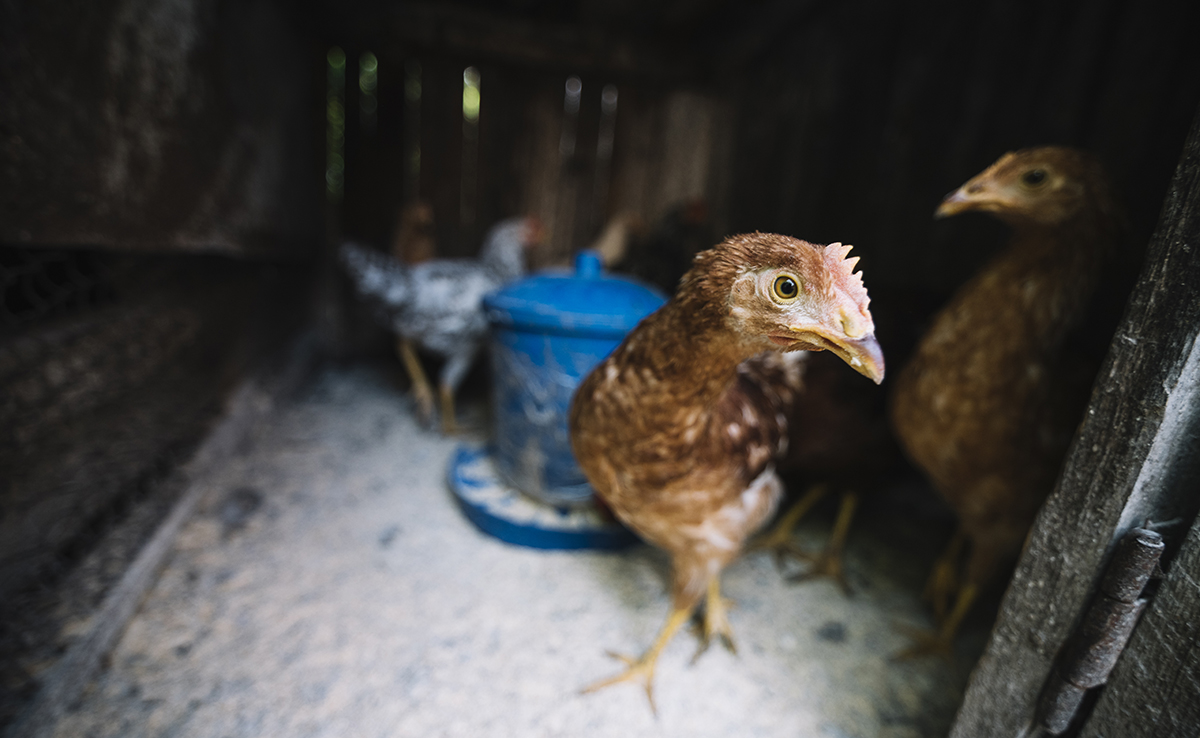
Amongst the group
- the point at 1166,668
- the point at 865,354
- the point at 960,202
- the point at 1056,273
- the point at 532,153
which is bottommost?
the point at 1166,668

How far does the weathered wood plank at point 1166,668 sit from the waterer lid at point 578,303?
1308 millimetres

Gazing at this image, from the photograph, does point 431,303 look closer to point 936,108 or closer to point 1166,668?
point 936,108

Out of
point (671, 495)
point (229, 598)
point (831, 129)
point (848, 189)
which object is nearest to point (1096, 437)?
point (671, 495)

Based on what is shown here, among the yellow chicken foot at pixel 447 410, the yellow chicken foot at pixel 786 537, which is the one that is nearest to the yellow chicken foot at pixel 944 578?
the yellow chicken foot at pixel 786 537

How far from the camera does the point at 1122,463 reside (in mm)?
811

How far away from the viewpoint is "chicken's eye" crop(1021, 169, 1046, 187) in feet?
3.78

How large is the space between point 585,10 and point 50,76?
3.06 m

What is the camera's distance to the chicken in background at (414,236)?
3416 millimetres

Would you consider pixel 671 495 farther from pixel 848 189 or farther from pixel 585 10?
pixel 585 10

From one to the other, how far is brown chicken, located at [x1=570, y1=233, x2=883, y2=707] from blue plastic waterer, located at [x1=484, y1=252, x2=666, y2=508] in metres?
0.43

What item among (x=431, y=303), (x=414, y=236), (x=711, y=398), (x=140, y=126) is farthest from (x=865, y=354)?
(x=414, y=236)

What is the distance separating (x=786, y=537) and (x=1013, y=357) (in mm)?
1098

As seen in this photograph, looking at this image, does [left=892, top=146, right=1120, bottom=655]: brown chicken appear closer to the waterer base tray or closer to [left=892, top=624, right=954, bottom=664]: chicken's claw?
[left=892, top=624, right=954, bottom=664]: chicken's claw

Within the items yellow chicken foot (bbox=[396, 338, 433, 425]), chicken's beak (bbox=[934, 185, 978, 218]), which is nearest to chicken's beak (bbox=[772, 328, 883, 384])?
chicken's beak (bbox=[934, 185, 978, 218])
